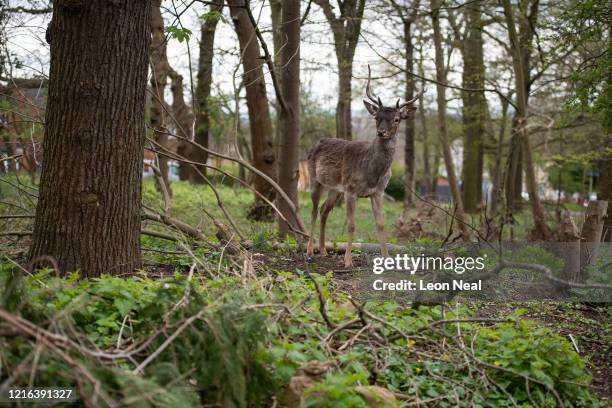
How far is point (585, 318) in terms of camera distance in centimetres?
638

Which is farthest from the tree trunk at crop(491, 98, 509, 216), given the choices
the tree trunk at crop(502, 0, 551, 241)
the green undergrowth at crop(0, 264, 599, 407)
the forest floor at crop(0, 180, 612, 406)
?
the green undergrowth at crop(0, 264, 599, 407)

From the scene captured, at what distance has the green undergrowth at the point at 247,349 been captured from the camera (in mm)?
3049

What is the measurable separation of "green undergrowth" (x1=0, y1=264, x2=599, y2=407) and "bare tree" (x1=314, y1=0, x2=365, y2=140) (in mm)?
9177

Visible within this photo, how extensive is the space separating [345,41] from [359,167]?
555 cm

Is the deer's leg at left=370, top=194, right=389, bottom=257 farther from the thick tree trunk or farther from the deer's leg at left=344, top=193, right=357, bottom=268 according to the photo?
the thick tree trunk

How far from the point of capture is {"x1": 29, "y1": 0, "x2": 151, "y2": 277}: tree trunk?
17.4 feet

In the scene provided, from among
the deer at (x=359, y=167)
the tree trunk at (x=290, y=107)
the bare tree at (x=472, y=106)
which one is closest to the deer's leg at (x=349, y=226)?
the deer at (x=359, y=167)

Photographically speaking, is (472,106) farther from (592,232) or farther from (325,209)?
(592,232)

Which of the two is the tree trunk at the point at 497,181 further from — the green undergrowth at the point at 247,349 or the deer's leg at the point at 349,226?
the green undergrowth at the point at 247,349

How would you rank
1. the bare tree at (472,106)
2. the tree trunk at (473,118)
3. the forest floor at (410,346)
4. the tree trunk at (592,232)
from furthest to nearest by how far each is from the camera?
1. the tree trunk at (473,118)
2. the bare tree at (472,106)
3. the tree trunk at (592,232)
4. the forest floor at (410,346)

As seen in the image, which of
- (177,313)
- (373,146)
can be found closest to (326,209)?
(373,146)

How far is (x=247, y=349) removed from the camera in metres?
3.61

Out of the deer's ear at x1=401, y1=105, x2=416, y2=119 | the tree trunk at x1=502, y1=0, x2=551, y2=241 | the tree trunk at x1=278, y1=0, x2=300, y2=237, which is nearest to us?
the deer's ear at x1=401, y1=105, x2=416, y2=119

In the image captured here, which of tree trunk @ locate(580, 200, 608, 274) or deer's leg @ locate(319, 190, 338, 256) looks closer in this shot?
tree trunk @ locate(580, 200, 608, 274)
